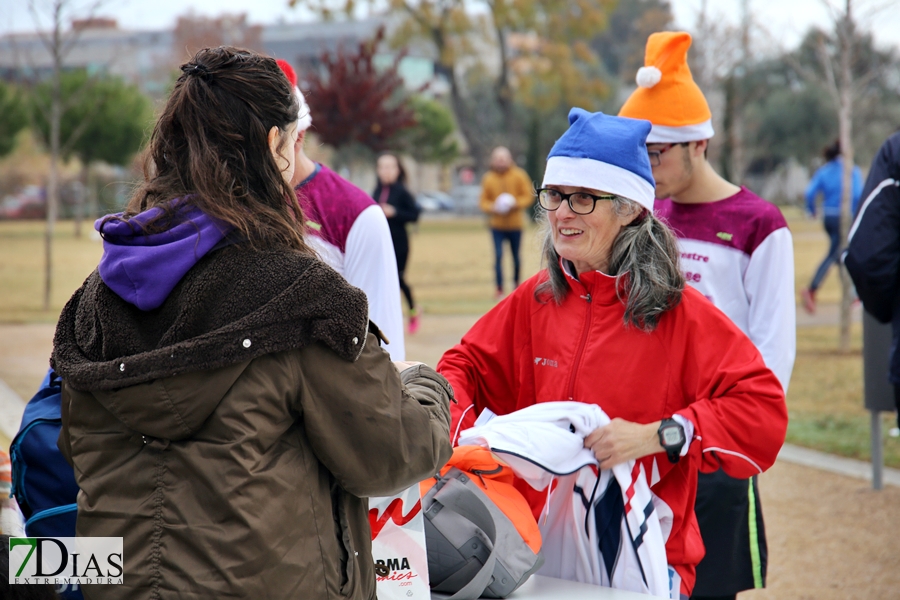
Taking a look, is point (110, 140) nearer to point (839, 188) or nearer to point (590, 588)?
point (839, 188)

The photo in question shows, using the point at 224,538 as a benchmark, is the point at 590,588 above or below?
below

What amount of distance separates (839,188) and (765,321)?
429 inches

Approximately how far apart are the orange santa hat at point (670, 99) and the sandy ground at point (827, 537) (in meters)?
2.33

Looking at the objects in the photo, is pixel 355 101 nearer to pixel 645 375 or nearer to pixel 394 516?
pixel 645 375

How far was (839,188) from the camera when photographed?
42.1 ft

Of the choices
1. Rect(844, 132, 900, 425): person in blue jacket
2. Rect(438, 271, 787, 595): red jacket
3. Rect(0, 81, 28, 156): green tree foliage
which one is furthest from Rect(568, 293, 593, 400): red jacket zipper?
Rect(0, 81, 28, 156): green tree foliage

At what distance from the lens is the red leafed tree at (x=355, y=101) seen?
27.5 metres

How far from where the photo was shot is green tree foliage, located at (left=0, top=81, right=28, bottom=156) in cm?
3228

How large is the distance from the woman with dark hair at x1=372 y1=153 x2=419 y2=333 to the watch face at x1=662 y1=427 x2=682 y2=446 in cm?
903

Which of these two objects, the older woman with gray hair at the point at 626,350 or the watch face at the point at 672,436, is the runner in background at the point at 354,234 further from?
the watch face at the point at 672,436

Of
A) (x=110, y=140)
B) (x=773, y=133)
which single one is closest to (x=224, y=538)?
(x=110, y=140)

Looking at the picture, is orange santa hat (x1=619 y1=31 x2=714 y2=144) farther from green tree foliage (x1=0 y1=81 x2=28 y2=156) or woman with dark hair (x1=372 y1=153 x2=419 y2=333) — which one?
green tree foliage (x1=0 y1=81 x2=28 y2=156)

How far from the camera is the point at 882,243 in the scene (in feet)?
12.3

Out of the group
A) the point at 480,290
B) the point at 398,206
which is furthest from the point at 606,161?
the point at 480,290
